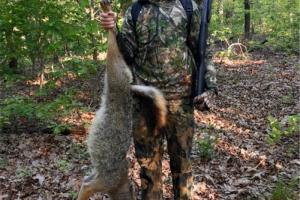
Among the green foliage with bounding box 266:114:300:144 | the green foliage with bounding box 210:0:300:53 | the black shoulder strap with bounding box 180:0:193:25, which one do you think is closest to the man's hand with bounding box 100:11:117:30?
the black shoulder strap with bounding box 180:0:193:25

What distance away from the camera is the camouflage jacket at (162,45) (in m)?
4.12

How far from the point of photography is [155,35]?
412 centimetres

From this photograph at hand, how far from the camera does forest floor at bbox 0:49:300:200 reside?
19.5 feet

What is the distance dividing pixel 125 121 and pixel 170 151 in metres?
0.73

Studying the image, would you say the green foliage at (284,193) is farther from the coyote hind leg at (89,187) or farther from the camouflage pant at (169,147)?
the coyote hind leg at (89,187)

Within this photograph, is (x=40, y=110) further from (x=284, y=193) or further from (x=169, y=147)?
(x=284, y=193)

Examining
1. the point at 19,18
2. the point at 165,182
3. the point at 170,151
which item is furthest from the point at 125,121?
the point at 19,18

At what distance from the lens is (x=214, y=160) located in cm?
710

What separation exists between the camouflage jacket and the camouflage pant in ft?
0.82

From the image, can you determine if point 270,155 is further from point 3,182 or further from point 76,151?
point 3,182

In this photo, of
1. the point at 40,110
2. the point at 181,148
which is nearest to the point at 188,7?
the point at 181,148

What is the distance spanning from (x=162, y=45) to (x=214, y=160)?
3472 millimetres

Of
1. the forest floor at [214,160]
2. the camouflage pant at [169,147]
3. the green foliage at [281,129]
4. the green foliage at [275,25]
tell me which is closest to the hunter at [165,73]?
the camouflage pant at [169,147]

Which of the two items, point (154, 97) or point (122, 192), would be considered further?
point (122, 192)
